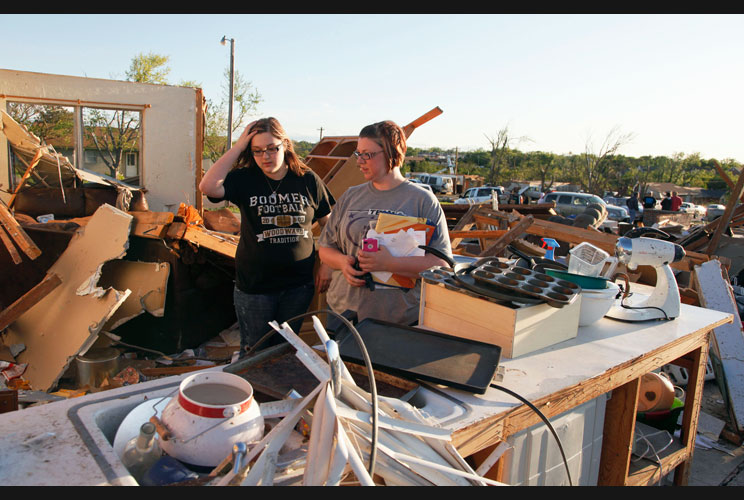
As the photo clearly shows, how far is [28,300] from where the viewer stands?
4051 mm

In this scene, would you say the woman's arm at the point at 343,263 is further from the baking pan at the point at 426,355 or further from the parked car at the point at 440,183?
the parked car at the point at 440,183

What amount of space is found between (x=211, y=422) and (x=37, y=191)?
548cm

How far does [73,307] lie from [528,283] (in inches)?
144

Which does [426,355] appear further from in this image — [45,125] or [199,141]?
[45,125]

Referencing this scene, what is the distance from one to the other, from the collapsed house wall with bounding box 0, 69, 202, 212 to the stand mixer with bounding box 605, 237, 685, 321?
606 centimetres

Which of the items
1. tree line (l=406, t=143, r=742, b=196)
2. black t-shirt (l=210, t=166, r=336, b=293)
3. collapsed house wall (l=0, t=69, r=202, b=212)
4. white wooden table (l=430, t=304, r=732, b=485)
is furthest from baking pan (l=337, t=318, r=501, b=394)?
tree line (l=406, t=143, r=742, b=196)

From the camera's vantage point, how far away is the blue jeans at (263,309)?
2811 millimetres

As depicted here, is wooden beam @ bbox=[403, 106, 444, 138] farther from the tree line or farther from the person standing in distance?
the tree line

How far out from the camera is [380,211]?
252cm

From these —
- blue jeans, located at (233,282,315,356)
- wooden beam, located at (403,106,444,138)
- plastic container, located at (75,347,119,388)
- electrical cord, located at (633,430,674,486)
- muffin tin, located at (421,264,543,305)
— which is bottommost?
plastic container, located at (75,347,119,388)

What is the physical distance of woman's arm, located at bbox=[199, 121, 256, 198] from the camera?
2742 mm

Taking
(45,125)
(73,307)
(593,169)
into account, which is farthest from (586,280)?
(593,169)

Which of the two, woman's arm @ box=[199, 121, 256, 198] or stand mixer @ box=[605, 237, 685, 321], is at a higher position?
woman's arm @ box=[199, 121, 256, 198]

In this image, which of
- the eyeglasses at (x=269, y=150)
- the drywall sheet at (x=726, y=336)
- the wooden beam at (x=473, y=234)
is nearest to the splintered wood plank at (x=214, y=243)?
the eyeglasses at (x=269, y=150)
